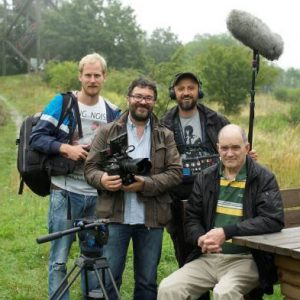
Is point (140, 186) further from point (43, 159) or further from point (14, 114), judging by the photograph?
point (14, 114)

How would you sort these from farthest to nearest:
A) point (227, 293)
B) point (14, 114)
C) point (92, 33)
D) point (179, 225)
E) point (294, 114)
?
point (92, 33), point (14, 114), point (294, 114), point (179, 225), point (227, 293)

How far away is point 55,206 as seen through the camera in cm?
408

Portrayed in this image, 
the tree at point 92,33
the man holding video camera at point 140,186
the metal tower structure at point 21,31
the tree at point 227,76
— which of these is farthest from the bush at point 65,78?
the man holding video camera at point 140,186

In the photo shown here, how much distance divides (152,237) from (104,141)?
0.77 metres

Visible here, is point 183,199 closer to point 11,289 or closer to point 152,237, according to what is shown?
point 152,237

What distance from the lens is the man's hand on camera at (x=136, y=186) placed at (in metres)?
3.67

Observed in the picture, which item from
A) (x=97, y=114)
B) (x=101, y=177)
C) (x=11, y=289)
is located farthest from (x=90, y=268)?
(x=11, y=289)

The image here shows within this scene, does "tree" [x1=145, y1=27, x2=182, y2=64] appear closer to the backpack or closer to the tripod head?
the backpack

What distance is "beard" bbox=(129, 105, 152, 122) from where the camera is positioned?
12.7 ft

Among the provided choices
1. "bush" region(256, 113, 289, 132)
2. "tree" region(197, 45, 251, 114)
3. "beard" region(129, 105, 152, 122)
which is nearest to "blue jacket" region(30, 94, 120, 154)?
"beard" region(129, 105, 152, 122)

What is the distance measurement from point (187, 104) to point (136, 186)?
3.15 feet

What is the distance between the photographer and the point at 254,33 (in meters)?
4.67

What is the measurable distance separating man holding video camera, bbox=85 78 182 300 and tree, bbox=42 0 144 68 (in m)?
38.9

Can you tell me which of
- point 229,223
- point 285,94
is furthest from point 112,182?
point 285,94
